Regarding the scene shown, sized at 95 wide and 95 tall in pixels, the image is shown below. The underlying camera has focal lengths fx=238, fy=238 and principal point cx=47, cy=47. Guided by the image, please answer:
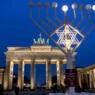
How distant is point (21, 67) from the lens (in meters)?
50.1

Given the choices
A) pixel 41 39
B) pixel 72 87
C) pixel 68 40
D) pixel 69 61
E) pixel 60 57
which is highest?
pixel 41 39

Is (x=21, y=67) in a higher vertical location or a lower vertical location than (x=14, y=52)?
lower

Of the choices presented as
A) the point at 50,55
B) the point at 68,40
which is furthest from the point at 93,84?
the point at 68,40

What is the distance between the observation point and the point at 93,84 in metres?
50.7

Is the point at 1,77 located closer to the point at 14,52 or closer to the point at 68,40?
the point at 14,52

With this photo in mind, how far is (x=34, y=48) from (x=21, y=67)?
15.9ft

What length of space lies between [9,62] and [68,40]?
1486 inches

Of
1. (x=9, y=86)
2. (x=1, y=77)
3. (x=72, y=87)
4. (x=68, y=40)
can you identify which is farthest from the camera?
(x=1, y=77)

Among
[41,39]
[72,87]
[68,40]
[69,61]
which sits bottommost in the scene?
[72,87]

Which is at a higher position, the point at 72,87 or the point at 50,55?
the point at 50,55

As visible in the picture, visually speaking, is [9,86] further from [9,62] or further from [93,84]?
[93,84]

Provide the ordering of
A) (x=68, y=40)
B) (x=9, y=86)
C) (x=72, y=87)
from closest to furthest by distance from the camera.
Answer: (x=72, y=87), (x=68, y=40), (x=9, y=86)

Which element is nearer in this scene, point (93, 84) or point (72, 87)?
point (72, 87)

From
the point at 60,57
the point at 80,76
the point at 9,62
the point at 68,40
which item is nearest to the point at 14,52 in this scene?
the point at 9,62
